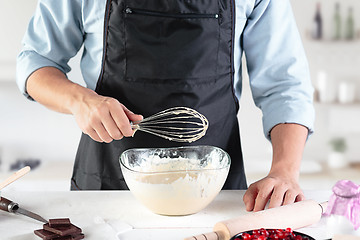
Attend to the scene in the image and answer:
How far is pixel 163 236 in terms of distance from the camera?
42.0 inches

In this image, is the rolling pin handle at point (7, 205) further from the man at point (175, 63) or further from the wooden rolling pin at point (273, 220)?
the wooden rolling pin at point (273, 220)

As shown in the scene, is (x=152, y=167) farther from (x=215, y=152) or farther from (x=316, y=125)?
(x=316, y=125)

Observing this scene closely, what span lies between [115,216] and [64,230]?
162 mm

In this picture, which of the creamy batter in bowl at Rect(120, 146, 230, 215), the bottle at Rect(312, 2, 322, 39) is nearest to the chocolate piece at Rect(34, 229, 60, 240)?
the creamy batter in bowl at Rect(120, 146, 230, 215)

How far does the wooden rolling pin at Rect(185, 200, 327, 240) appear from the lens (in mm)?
983

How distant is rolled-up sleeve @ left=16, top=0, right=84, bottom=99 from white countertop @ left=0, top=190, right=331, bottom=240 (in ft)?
1.15

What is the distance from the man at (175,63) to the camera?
140 centimetres

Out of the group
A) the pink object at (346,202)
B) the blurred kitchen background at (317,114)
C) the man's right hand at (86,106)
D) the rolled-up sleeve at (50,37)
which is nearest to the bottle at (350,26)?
the blurred kitchen background at (317,114)

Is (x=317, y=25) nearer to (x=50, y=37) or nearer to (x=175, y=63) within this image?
(x=175, y=63)

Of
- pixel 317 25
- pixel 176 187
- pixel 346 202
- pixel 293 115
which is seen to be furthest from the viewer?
pixel 317 25

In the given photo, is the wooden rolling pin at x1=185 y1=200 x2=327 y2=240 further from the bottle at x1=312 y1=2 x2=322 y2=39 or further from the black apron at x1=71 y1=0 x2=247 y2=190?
the bottle at x1=312 y1=2 x2=322 y2=39

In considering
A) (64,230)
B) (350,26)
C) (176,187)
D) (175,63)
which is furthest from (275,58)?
(350,26)

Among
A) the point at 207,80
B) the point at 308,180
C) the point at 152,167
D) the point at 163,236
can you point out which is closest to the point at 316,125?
the point at 308,180

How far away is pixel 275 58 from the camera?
1486 mm
